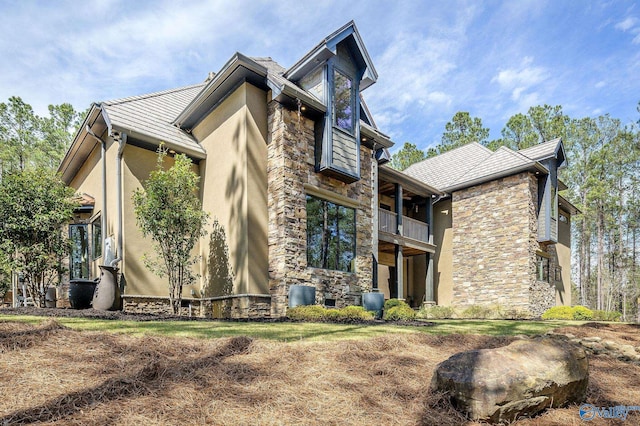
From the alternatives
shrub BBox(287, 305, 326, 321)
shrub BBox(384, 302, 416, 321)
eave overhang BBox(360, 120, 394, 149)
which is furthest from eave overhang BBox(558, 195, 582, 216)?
shrub BBox(287, 305, 326, 321)

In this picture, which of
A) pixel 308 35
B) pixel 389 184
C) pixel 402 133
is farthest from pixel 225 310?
pixel 402 133

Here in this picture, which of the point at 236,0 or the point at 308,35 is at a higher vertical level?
the point at 308,35

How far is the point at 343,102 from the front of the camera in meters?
11.3

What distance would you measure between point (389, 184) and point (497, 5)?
25.1 feet

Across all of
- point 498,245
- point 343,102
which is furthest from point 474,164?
point 343,102

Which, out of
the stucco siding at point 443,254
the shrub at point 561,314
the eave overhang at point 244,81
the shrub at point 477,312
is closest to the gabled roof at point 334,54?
the eave overhang at point 244,81

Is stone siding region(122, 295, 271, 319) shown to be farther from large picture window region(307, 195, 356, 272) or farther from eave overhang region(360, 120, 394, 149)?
eave overhang region(360, 120, 394, 149)

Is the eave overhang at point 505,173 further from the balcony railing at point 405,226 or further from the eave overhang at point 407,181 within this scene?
the balcony railing at point 405,226

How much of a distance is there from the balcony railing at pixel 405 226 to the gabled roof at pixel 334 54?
5138 mm

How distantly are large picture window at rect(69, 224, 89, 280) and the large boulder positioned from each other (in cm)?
1337

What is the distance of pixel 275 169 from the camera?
400 inches

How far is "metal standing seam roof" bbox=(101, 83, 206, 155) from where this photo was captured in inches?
402

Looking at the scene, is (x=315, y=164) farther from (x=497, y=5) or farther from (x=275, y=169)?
(x=497, y=5)

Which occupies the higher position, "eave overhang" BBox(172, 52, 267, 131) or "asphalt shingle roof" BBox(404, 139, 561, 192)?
"eave overhang" BBox(172, 52, 267, 131)
